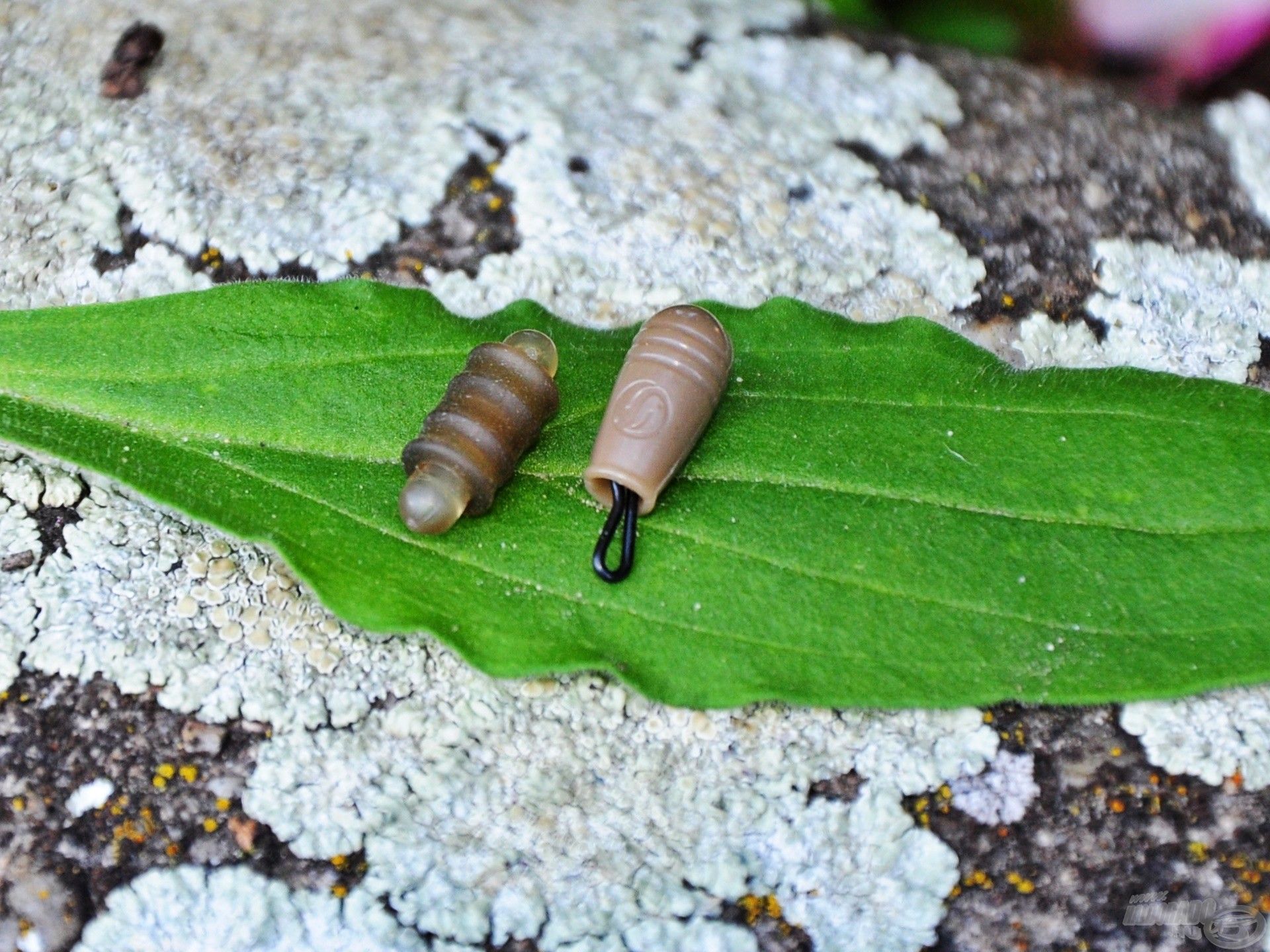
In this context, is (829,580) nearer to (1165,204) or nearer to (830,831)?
(830,831)

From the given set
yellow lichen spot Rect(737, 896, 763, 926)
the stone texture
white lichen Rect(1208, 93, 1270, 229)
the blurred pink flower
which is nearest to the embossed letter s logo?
the stone texture

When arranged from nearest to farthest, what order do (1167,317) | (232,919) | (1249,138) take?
(232,919) < (1167,317) < (1249,138)

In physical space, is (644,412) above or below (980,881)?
above

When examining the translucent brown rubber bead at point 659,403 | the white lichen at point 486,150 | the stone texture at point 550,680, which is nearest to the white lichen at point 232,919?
the stone texture at point 550,680

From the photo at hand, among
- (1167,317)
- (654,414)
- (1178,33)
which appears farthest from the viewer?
(1178,33)

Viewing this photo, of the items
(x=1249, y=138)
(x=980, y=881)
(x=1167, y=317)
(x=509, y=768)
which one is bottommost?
(x=509, y=768)

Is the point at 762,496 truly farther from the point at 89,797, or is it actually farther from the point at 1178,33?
the point at 1178,33

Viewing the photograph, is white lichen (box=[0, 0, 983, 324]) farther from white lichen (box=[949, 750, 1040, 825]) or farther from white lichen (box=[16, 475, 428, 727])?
white lichen (box=[949, 750, 1040, 825])

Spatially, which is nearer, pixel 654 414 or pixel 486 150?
pixel 654 414

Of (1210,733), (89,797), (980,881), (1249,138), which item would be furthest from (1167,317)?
(89,797)
